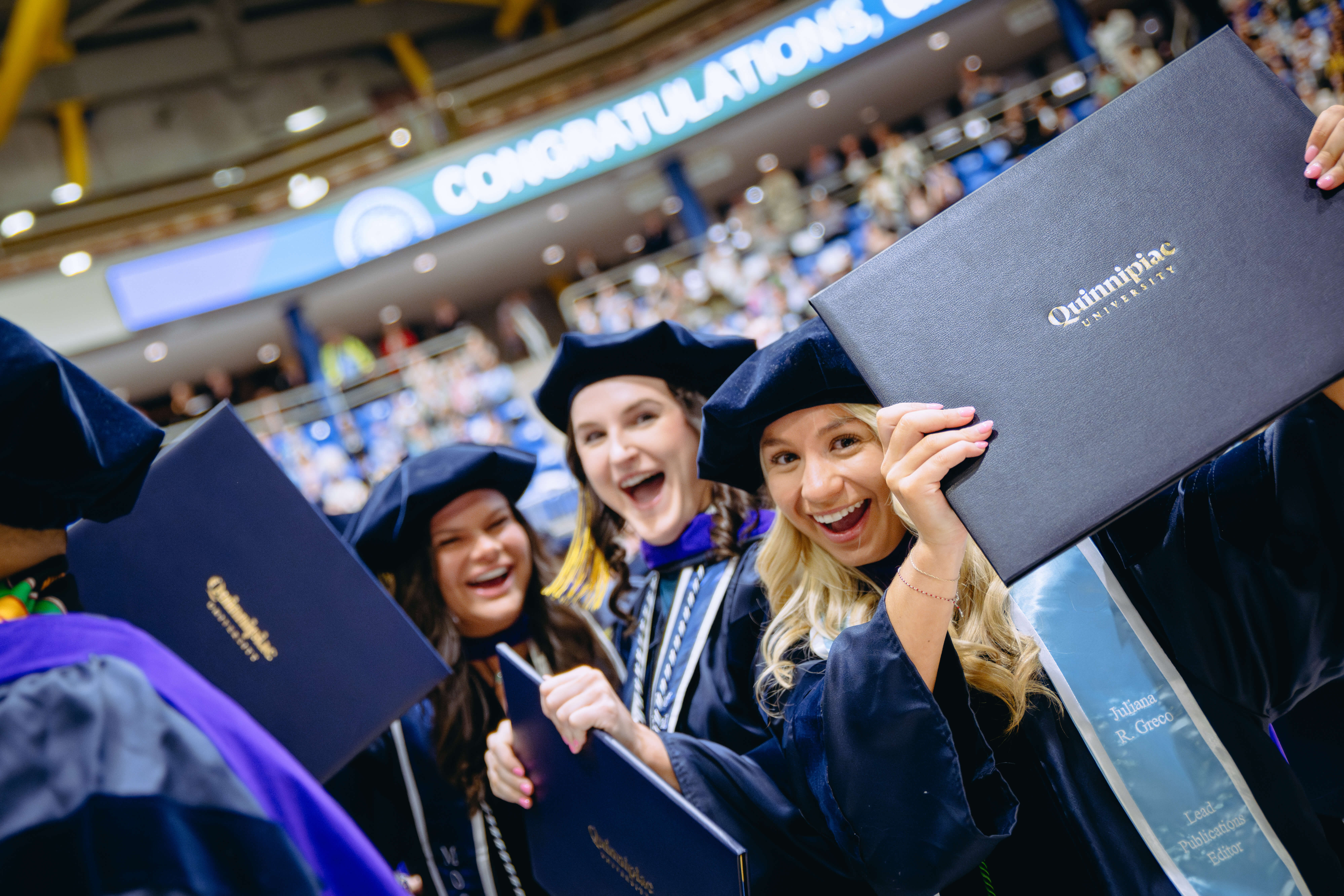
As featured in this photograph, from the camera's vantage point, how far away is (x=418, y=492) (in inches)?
81.6

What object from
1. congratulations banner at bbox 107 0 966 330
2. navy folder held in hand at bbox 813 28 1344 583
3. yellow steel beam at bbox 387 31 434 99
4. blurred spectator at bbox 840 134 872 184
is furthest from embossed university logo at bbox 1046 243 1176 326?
yellow steel beam at bbox 387 31 434 99

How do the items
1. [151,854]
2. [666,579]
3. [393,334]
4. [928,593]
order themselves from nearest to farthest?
1. [151,854]
2. [928,593]
3. [666,579]
4. [393,334]

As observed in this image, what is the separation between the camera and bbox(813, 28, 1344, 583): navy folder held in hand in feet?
3.13

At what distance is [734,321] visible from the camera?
321 inches

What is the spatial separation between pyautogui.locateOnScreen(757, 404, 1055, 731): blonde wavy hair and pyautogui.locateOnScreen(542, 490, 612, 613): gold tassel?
0.76m

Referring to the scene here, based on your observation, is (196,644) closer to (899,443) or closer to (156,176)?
(899,443)

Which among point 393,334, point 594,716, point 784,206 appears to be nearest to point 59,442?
point 594,716

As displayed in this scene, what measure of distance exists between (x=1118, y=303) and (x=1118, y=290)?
0.06 feet

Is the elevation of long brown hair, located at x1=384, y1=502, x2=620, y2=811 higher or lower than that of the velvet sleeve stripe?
higher

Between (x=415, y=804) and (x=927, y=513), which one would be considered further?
(x=415, y=804)

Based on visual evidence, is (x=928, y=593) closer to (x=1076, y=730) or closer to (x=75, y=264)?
(x=1076, y=730)

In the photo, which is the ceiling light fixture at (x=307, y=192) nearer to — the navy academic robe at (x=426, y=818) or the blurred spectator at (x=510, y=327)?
the blurred spectator at (x=510, y=327)

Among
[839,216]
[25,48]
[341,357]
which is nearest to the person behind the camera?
[839,216]

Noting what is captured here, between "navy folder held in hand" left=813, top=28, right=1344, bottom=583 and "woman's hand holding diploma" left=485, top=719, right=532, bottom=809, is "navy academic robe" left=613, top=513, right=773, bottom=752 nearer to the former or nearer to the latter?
"woman's hand holding diploma" left=485, top=719, right=532, bottom=809
